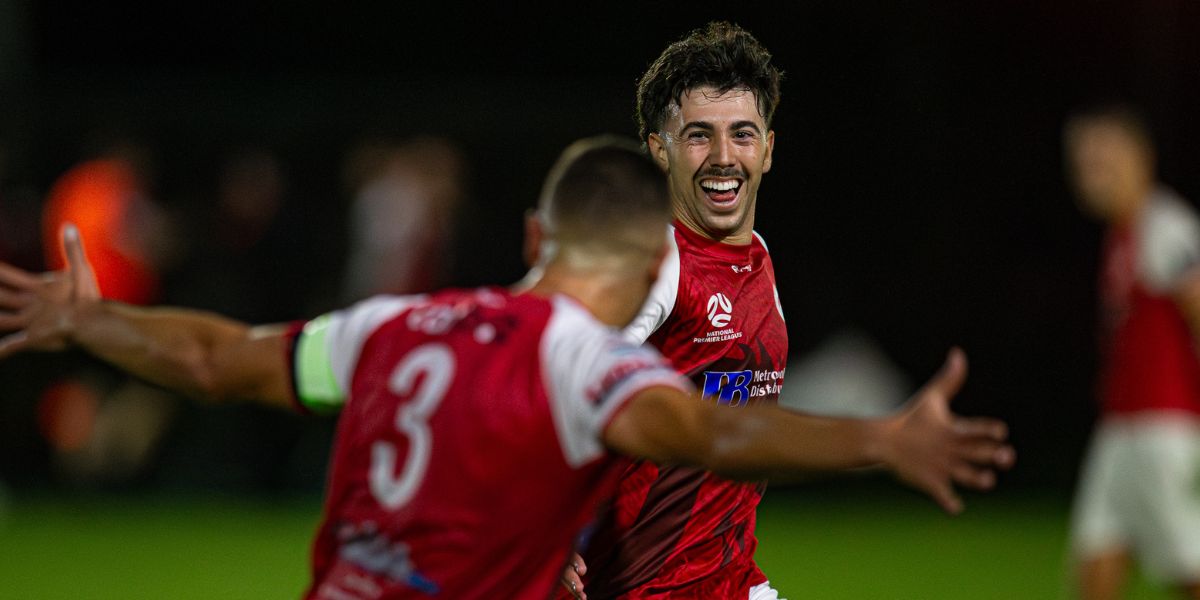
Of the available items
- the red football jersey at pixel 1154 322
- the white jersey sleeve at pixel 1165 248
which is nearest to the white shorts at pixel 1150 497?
the red football jersey at pixel 1154 322

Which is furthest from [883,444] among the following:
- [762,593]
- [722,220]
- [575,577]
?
[762,593]

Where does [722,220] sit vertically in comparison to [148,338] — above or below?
above

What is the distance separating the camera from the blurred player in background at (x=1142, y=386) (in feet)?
25.2

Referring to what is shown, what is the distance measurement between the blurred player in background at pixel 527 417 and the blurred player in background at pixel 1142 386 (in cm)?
480

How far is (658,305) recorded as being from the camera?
4.38 meters

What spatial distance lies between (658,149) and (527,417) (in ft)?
6.31

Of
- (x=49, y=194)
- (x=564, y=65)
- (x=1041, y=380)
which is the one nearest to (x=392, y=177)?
(x=49, y=194)

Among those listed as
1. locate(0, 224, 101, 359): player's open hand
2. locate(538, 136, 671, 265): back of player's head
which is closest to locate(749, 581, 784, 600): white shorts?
locate(538, 136, 671, 265): back of player's head

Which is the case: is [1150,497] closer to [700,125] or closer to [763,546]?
[763,546]

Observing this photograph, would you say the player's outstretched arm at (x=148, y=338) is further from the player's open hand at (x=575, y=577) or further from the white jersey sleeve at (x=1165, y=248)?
the white jersey sleeve at (x=1165, y=248)

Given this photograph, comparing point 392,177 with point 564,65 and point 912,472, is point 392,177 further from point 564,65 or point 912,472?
point 912,472

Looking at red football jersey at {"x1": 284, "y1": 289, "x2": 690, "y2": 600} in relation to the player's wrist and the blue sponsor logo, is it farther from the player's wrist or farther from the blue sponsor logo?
the blue sponsor logo

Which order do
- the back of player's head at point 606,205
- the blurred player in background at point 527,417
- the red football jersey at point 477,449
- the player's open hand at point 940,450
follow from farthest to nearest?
1. the back of player's head at point 606,205
2. the red football jersey at point 477,449
3. the blurred player in background at point 527,417
4. the player's open hand at point 940,450

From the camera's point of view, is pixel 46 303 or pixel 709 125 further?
pixel 709 125
